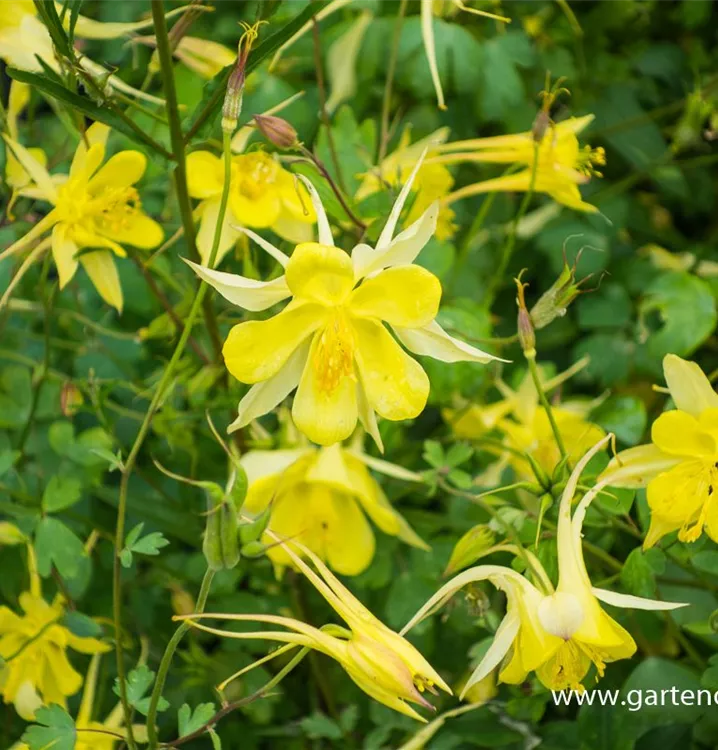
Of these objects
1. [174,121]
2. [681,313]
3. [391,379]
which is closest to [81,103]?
[174,121]

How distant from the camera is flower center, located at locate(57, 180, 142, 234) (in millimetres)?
775

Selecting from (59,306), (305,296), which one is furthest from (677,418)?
(59,306)

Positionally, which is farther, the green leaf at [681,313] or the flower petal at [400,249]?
the green leaf at [681,313]

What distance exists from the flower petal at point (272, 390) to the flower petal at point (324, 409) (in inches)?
0.6

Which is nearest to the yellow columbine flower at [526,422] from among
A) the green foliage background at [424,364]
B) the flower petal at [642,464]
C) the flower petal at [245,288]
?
the green foliage background at [424,364]

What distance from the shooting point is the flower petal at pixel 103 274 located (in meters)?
0.80

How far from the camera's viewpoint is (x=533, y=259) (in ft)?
4.27

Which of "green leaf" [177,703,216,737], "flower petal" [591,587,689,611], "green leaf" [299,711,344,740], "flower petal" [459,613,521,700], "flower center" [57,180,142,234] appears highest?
"flower center" [57,180,142,234]

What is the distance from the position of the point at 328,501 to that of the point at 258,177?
28cm

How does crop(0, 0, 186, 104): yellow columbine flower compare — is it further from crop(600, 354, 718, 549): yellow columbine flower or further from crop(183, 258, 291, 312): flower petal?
crop(600, 354, 718, 549): yellow columbine flower

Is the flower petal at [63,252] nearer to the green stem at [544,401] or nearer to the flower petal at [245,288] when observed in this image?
the flower petal at [245,288]

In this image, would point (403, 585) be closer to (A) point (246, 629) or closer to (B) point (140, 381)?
(A) point (246, 629)

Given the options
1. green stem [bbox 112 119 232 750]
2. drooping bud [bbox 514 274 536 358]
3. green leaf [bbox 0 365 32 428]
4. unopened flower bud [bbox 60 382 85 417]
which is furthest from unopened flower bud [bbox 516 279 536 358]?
green leaf [bbox 0 365 32 428]

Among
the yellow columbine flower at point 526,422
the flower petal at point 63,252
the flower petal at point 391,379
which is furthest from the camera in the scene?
the yellow columbine flower at point 526,422
